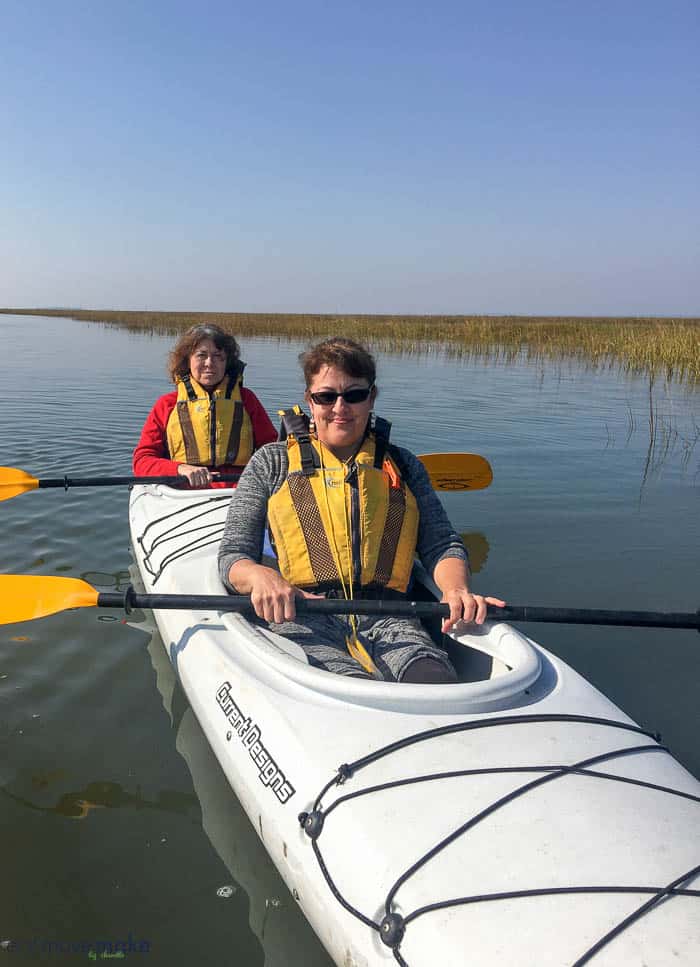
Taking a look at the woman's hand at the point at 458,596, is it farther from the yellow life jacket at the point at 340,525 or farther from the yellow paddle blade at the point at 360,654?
the yellow paddle blade at the point at 360,654

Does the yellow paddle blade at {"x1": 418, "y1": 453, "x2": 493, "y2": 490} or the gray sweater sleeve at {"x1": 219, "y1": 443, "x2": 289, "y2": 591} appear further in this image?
the yellow paddle blade at {"x1": 418, "y1": 453, "x2": 493, "y2": 490}

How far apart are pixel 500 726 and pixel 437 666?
0.39 m

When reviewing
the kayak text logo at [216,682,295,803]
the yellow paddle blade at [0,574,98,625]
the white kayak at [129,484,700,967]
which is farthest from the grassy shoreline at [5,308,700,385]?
the white kayak at [129,484,700,967]

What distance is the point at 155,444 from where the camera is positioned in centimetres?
474

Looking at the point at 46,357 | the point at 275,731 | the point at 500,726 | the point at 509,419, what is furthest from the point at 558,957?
the point at 46,357

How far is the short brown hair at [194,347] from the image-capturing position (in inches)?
180

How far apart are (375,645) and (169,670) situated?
1.24 m

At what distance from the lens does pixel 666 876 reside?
143 centimetres

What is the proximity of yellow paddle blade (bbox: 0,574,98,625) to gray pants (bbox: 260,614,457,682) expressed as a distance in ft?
2.48

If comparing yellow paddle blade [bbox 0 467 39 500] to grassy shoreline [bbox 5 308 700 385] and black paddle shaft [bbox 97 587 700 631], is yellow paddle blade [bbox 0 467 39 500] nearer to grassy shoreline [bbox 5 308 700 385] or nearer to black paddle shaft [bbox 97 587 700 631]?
black paddle shaft [bbox 97 587 700 631]

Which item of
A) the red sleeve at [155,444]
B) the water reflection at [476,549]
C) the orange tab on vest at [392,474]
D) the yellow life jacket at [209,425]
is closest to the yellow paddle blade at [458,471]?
the water reflection at [476,549]

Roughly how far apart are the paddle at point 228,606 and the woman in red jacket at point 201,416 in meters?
1.85

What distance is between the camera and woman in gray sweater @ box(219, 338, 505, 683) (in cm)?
243

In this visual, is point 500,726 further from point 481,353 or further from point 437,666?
point 481,353
